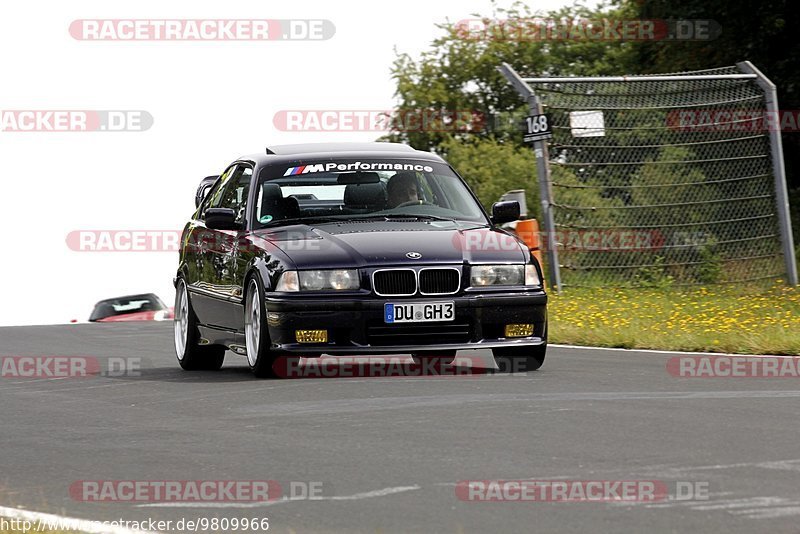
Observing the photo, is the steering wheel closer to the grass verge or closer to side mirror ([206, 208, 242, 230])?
side mirror ([206, 208, 242, 230])

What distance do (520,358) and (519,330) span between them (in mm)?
620

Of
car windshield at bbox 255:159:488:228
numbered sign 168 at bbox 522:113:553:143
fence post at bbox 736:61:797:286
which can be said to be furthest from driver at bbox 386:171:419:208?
fence post at bbox 736:61:797:286

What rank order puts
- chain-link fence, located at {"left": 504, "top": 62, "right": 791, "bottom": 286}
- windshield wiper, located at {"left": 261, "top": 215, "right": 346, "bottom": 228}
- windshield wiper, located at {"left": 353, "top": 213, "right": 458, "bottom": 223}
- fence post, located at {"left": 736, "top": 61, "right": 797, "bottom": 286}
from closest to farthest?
1. windshield wiper, located at {"left": 261, "top": 215, "right": 346, "bottom": 228}
2. windshield wiper, located at {"left": 353, "top": 213, "right": 458, "bottom": 223}
3. chain-link fence, located at {"left": 504, "top": 62, "right": 791, "bottom": 286}
4. fence post, located at {"left": 736, "top": 61, "right": 797, "bottom": 286}

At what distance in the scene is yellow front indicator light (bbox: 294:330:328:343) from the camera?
1127cm

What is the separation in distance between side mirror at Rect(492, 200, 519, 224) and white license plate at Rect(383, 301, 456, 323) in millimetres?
1448

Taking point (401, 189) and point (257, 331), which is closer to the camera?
point (257, 331)

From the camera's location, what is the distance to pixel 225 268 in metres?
12.7

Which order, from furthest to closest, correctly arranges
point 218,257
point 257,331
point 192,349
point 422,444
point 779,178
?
point 779,178 < point 192,349 < point 218,257 < point 257,331 < point 422,444

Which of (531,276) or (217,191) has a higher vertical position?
(217,191)

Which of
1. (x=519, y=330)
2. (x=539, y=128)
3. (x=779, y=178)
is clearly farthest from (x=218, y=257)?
(x=779, y=178)

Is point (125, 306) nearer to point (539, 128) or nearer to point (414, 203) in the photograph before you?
point (539, 128)

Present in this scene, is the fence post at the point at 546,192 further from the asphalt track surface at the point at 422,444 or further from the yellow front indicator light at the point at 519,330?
the yellow front indicator light at the point at 519,330

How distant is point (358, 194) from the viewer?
12.7 meters

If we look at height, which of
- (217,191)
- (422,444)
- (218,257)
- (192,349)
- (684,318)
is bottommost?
(684,318)
